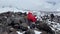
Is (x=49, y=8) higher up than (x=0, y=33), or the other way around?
(x=0, y=33)

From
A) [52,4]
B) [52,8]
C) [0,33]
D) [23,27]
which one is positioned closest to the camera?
[0,33]

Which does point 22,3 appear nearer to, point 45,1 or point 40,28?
point 45,1

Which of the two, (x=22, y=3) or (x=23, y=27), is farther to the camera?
(x=22, y=3)

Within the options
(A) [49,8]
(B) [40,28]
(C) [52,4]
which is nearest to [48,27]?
(B) [40,28]

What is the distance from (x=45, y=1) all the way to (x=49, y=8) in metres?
2.82

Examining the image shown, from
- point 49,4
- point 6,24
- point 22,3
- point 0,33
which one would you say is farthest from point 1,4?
point 0,33

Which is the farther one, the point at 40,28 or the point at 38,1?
the point at 38,1

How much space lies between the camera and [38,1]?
29.8 metres

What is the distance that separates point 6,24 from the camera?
48.9ft

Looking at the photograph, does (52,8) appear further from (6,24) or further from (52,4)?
(6,24)

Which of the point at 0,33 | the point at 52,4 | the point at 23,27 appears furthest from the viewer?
the point at 52,4

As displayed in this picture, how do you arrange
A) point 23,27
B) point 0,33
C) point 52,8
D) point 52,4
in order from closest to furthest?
point 0,33
point 23,27
point 52,8
point 52,4

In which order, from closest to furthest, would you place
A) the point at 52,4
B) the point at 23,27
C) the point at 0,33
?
the point at 0,33 < the point at 23,27 < the point at 52,4

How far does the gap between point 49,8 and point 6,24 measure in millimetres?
11995
